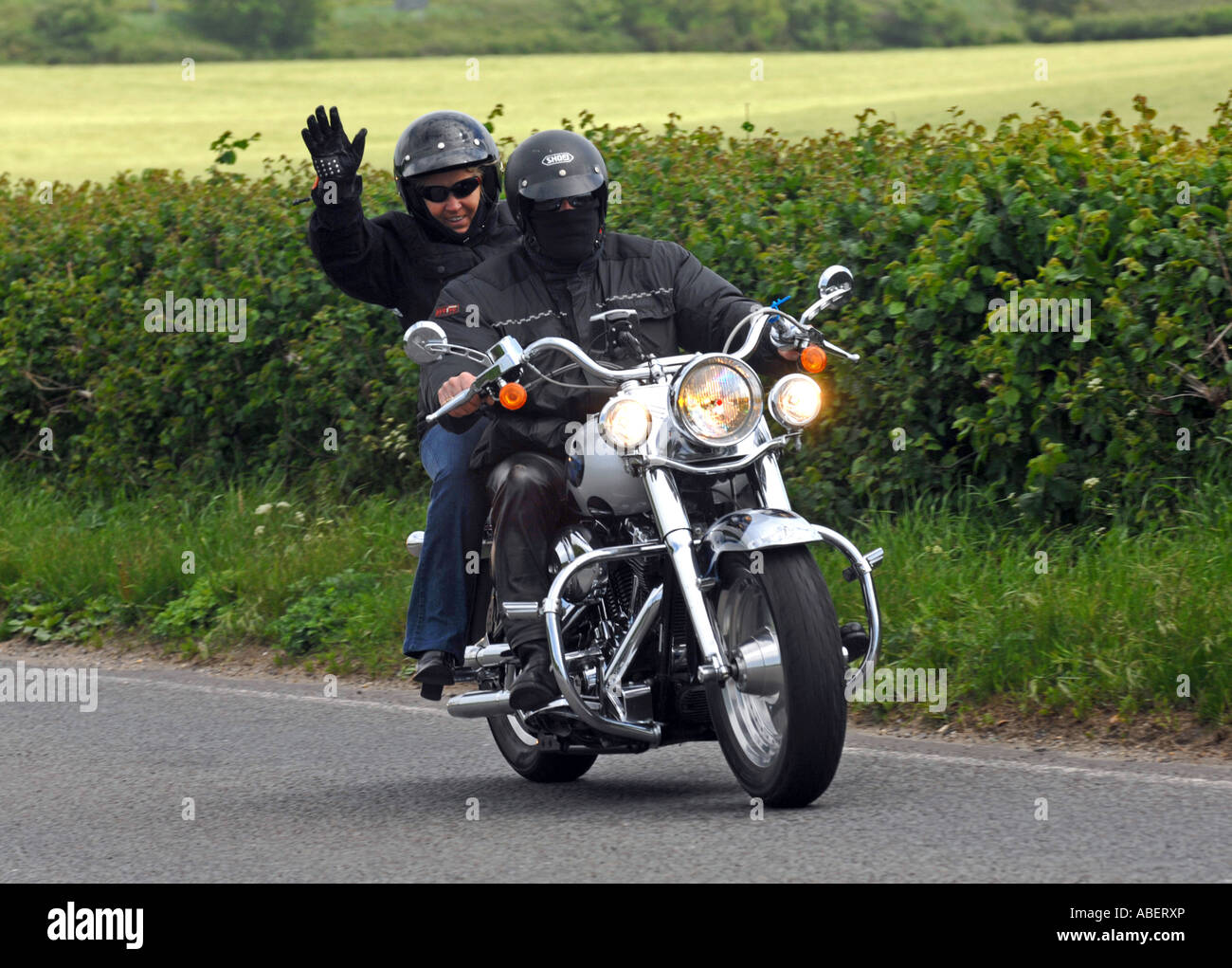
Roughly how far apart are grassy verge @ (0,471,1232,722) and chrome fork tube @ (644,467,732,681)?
191 centimetres

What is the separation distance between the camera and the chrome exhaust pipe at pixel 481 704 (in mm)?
5684

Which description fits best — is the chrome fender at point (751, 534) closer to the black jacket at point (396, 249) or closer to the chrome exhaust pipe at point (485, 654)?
the chrome exhaust pipe at point (485, 654)

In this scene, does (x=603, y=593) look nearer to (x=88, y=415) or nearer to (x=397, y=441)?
(x=397, y=441)

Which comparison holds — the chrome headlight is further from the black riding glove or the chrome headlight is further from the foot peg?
the black riding glove

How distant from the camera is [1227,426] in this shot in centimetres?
719

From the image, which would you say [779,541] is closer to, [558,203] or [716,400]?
[716,400]

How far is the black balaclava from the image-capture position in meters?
5.72

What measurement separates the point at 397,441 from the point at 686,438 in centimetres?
524

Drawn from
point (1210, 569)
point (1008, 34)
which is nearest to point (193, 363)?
point (1210, 569)

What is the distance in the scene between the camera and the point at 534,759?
6254 millimetres

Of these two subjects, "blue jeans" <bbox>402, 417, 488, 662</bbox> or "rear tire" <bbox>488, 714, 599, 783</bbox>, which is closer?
"blue jeans" <bbox>402, 417, 488, 662</bbox>

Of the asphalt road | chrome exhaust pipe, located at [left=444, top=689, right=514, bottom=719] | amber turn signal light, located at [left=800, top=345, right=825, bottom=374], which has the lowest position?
the asphalt road

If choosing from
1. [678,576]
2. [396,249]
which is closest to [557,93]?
[396,249]

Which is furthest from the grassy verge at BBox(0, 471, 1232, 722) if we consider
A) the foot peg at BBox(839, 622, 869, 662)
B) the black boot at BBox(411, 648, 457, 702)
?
the black boot at BBox(411, 648, 457, 702)
